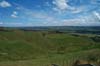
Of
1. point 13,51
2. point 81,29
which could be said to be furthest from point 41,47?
point 81,29

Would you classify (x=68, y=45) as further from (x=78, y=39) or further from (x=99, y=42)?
(x=99, y=42)

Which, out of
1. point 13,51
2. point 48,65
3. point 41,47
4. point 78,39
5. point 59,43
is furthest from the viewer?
point 78,39

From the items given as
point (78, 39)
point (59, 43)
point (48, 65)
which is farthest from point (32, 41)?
point (48, 65)

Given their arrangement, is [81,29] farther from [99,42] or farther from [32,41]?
[32,41]

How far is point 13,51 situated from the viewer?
22.7 m

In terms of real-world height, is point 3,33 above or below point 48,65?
above

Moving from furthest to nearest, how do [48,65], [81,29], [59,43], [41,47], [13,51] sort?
1. [81,29]
2. [59,43]
3. [41,47]
4. [13,51]
5. [48,65]

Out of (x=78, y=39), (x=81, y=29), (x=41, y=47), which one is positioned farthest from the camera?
(x=81, y=29)

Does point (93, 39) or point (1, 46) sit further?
point (93, 39)

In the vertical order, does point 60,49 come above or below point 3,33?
below

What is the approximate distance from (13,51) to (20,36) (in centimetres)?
328

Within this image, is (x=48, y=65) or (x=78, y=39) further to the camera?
(x=78, y=39)

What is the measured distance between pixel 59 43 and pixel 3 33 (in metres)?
7.10

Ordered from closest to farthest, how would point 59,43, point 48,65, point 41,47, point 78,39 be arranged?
point 48,65, point 41,47, point 59,43, point 78,39
